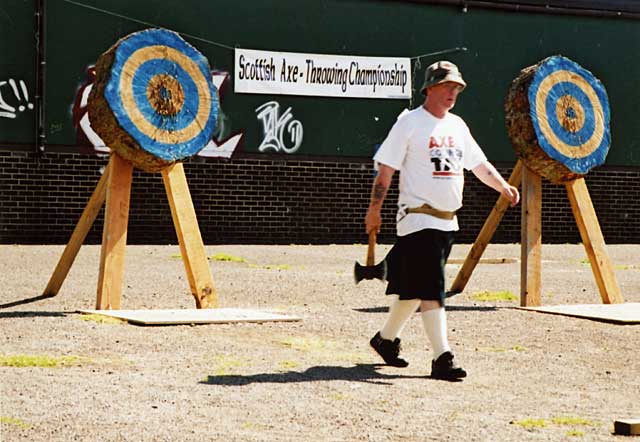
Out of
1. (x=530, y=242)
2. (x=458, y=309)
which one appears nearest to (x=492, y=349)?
(x=458, y=309)

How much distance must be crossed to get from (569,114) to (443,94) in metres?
4.44

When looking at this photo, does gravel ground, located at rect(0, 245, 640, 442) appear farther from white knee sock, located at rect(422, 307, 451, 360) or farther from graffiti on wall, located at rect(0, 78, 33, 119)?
graffiti on wall, located at rect(0, 78, 33, 119)

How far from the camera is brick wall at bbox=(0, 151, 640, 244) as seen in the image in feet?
65.4

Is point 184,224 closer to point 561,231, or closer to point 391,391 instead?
point 391,391

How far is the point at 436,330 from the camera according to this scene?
26.7ft

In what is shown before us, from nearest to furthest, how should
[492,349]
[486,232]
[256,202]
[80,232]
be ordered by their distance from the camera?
[492,349], [80,232], [486,232], [256,202]

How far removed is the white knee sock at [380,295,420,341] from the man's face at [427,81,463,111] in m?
1.29

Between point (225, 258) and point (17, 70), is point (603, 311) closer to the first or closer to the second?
point (225, 258)

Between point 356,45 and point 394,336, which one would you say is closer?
point 394,336

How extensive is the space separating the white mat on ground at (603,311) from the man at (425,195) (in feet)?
10.8

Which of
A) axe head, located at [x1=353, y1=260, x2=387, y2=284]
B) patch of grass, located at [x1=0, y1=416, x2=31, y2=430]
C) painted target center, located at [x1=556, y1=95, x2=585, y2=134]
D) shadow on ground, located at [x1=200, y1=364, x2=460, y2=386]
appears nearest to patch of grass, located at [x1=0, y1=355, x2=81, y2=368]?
shadow on ground, located at [x1=200, y1=364, x2=460, y2=386]

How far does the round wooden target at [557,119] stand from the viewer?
12117 millimetres

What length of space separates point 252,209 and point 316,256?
118 inches

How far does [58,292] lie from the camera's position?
12141mm
